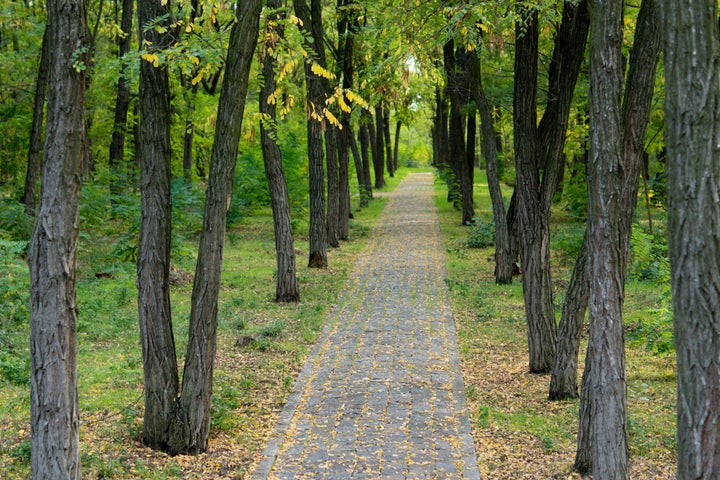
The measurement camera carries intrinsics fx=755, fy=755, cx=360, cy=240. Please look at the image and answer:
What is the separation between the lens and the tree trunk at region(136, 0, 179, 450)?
6641 mm

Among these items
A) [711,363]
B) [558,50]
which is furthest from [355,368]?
[711,363]

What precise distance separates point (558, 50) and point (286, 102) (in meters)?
3.79

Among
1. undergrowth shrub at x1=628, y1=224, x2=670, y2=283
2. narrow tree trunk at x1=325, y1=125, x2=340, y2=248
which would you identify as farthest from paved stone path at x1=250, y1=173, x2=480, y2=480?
narrow tree trunk at x1=325, y1=125, x2=340, y2=248

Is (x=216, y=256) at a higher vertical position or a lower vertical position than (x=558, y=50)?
lower

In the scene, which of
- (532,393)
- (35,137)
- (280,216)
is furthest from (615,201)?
(35,137)

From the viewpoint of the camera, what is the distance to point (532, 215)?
918 centimetres

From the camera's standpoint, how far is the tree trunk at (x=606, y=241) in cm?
539

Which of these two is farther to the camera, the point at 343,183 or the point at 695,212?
the point at 343,183

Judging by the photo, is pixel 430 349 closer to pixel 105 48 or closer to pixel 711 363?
pixel 711 363

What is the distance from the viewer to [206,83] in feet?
99.1

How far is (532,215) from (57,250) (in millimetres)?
5959

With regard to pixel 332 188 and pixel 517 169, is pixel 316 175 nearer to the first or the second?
pixel 332 188

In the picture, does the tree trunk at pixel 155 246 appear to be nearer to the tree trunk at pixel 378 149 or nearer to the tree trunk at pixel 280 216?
the tree trunk at pixel 280 216

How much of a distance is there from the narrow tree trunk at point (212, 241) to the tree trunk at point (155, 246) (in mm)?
184
